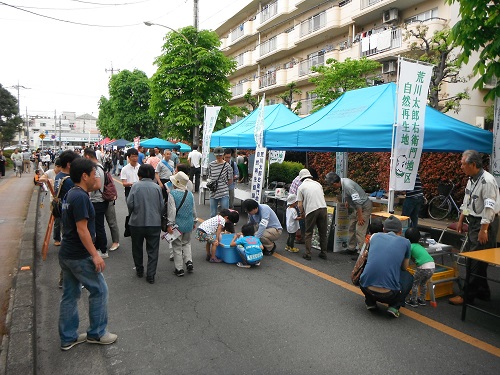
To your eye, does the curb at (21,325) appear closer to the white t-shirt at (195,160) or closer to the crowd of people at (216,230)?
the crowd of people at (216,230)

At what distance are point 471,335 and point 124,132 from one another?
1377 inches

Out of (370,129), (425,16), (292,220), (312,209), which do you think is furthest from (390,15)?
(312,209)

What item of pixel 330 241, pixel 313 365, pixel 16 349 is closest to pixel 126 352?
pixel 16 349

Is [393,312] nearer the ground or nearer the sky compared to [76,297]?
nearer the ground

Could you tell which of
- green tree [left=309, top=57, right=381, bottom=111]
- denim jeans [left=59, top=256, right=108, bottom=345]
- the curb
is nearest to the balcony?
green tree [left=309, top=57, right=381, bottom=111]

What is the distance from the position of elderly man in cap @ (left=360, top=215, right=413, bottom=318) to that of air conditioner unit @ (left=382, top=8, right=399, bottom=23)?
1833cm

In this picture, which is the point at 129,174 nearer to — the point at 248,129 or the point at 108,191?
the point at 108,191

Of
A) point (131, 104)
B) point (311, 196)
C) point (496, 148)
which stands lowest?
point (311, 196)

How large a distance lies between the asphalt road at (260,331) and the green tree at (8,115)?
121 ft

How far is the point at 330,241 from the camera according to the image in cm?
720

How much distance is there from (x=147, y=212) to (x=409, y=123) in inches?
160

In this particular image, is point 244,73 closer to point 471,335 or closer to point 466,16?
point 466,16

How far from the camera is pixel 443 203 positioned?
32.6 ft

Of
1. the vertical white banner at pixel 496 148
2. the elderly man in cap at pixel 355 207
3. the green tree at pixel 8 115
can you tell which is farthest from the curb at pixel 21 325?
the green tree at pixel 8 115
